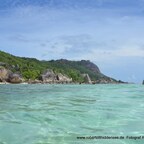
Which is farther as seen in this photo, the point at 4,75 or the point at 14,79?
the point at 14,79

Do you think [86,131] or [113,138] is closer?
[113,138]

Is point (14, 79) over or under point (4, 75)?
under

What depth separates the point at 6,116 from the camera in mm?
17641

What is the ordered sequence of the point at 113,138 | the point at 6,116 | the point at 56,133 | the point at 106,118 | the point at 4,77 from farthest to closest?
the point at 4,77 < the point at 6,116 < the point at 106,118 < the point at 56,133 < the point at 113,138

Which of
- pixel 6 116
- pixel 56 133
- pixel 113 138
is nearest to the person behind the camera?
pixel 113 138

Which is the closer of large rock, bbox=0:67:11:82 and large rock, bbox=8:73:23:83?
large rock, bbox=0:67:11:82

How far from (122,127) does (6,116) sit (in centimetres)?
651

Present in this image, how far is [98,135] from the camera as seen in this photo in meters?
12.5

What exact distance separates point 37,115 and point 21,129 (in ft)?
13.8

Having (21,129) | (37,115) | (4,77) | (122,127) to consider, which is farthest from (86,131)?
(4,77)

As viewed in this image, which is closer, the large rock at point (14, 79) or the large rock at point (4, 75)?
the large rock at point (4, 75)

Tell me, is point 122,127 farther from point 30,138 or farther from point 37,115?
point 37,115

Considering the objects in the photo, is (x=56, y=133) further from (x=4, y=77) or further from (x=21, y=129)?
(x=4, y=77)

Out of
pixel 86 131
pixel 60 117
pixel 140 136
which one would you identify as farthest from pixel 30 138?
pixel 60 117
